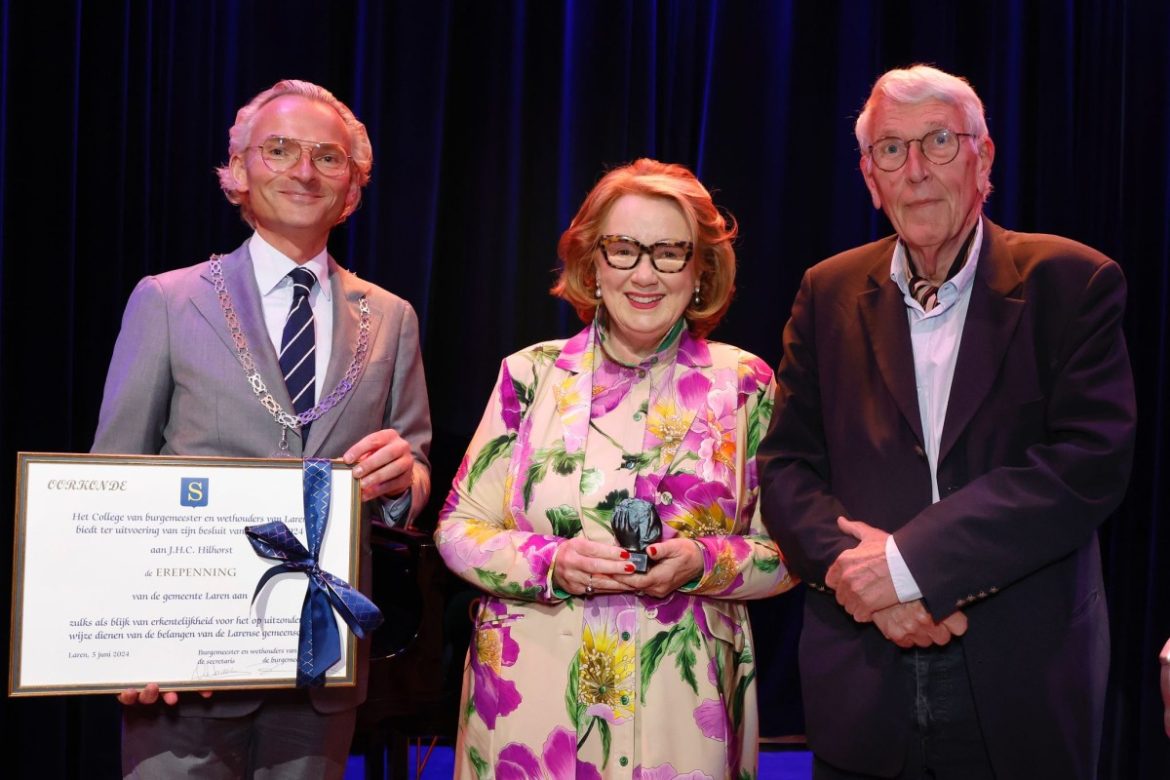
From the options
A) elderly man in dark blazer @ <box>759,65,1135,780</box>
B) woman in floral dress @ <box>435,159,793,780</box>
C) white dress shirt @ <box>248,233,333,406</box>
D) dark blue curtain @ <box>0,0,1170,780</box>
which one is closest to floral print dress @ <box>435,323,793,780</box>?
woman in floral dress @ <box>435,159,793,780</box>

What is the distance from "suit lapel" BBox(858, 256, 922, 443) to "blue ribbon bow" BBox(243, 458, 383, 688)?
3.39ft

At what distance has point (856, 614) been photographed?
78.7 inches

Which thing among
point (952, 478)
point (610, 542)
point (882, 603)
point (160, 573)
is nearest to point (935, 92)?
point (952, 478)

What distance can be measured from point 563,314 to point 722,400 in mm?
1851

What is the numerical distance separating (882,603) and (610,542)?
0.56 meters

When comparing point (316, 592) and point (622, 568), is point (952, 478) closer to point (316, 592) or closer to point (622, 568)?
point (622, 568)

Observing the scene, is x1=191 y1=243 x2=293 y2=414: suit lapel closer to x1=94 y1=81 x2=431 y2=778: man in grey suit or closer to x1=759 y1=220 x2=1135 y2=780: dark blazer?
x1=94 y1=81 x2=431 y2=778: man in grey suit

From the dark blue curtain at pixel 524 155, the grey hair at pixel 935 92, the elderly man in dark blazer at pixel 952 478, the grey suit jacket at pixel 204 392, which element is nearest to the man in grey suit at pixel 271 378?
the grey suit jacket at pixel 204 392

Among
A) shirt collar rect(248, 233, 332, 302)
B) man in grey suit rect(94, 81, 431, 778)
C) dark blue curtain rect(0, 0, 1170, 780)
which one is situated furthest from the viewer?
dark blue curtain rect(0, 0, 1170, 780)

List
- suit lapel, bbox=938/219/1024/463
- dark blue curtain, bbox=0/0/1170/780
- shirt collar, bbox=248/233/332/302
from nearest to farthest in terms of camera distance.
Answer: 1. suit lapel, bbox=938/219/1024/463
2. shirt collar, bbox=248/233/332/302
3. dark blue curtain, bbox=0/0/1170/780

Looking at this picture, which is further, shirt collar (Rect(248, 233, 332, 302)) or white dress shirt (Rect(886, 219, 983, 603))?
shirt collar (Rect(248, 233, 332, 302))

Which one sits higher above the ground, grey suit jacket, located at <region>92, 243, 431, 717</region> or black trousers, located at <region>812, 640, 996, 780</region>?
grey suit jacket, located at <region>92, 243, 431, 717</region>

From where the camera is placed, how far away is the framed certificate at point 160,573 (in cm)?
187

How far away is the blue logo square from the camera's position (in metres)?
1.94
